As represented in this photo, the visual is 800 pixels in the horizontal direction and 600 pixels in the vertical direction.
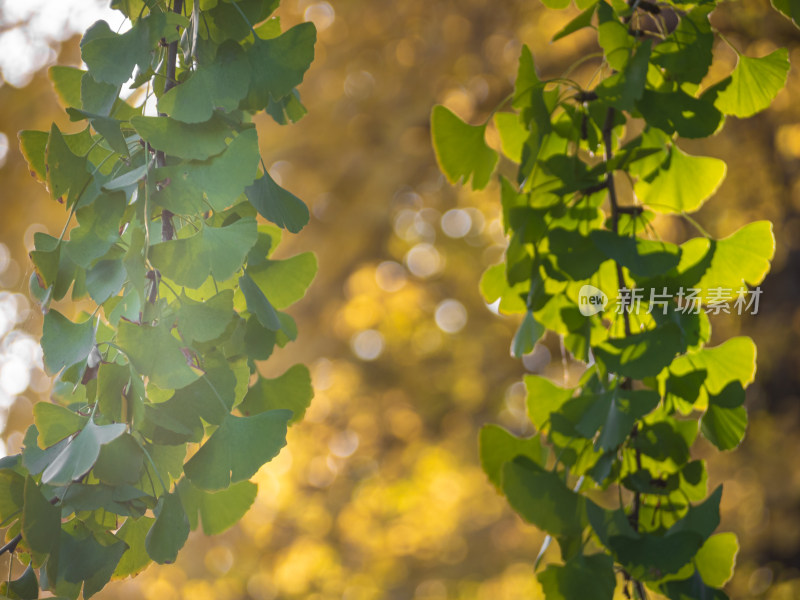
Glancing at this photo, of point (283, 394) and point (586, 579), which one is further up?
point (283, 394)

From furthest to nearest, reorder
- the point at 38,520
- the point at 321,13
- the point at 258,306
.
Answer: the point at 321,13, the point at 258,306, the point at 38,520

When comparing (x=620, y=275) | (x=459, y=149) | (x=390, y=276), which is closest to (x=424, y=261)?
(x=390, y=276)

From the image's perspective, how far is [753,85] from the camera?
761 mm

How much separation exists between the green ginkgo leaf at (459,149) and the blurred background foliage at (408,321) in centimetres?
129

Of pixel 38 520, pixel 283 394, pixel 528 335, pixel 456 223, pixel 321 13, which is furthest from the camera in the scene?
pixel 456 223

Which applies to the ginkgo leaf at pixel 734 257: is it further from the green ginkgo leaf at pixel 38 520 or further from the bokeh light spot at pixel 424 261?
the bokeh light spot at pixel 424 261

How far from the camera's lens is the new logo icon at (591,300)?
76 centimetres

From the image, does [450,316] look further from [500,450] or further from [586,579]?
[586,579]

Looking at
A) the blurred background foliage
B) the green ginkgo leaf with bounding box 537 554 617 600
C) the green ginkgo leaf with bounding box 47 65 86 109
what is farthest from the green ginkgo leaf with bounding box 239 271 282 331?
the blurred background foliage

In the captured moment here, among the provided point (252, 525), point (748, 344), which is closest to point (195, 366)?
point (748, 344)

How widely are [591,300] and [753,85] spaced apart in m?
0.30

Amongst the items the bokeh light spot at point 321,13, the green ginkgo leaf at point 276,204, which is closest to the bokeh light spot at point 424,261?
the bokeh light spot at point 321,13

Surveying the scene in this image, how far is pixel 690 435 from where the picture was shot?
2.42 feet

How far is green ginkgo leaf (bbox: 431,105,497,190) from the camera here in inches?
32.3
